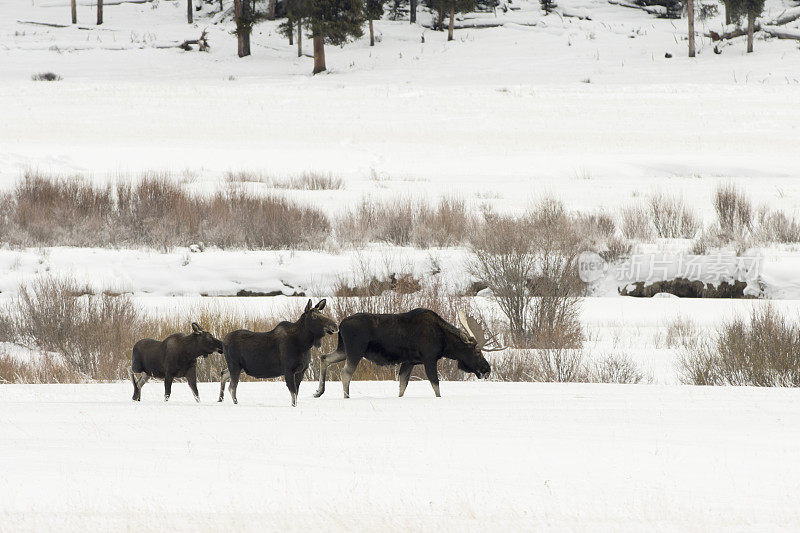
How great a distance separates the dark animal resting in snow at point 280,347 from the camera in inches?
188

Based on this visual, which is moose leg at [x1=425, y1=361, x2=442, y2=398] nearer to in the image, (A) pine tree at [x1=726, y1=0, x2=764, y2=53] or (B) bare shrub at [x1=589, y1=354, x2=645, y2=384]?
(B) bare shrub at [x1=589, y1=354, x2=645, y2=384]

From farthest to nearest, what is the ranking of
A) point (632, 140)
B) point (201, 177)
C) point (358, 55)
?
point (358, 55)
point (632, 140)
point (201, 177)

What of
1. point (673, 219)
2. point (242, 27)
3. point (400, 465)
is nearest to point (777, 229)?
point (673, 219)

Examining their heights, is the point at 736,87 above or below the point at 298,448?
above

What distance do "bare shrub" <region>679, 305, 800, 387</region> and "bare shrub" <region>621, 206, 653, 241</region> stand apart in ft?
28.5

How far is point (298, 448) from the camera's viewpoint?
4.12m

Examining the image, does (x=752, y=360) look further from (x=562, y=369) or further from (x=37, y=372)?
(x=37, y=372)

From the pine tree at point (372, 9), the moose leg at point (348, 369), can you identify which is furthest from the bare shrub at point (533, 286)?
the pine tree at point (372, 9)

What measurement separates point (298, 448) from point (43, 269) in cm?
1137

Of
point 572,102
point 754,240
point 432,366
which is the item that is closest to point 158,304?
point 432,366

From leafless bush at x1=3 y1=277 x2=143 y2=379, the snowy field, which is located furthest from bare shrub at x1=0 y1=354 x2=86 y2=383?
the snowy field

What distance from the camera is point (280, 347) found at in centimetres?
483

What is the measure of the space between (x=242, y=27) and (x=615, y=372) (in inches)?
1482

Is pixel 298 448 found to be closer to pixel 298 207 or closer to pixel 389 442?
pixel 389 442
